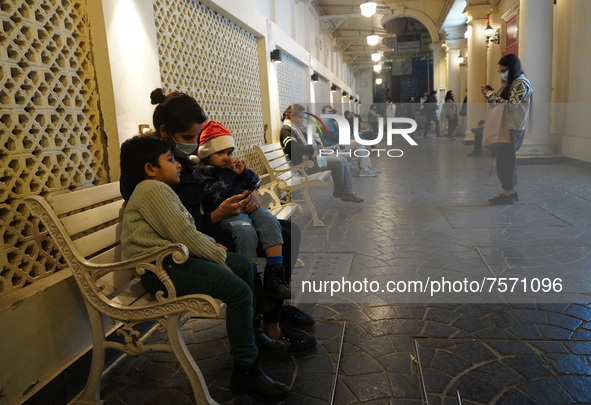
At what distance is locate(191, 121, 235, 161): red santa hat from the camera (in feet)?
8.77

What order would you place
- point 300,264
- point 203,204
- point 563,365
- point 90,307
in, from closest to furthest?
point 90,307
point 563,365
point 203,204
point 300,264

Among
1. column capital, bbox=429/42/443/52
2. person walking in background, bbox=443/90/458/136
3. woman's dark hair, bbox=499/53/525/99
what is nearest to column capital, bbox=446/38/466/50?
column capital, bbox=429/42/443/52

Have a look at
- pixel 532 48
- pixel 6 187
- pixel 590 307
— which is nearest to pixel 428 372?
pixel 590 307

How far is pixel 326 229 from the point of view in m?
5.04

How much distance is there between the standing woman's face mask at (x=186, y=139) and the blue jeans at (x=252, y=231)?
0.44 metres

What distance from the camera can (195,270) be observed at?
6.54 feet

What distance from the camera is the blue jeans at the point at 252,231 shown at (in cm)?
255

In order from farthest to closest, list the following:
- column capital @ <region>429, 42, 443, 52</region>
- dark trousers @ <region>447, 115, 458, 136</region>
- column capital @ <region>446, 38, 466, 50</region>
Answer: column capital @ <region>429, 42, 443, 52</region>, column capital @ <region>446, 38, 466, 50</region>, dark trousers @ <region>447, 115, 458, 136</region>

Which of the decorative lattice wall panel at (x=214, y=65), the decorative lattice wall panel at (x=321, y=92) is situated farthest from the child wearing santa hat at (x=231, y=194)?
the decorative lattice wall panel at (x=321, y=92)

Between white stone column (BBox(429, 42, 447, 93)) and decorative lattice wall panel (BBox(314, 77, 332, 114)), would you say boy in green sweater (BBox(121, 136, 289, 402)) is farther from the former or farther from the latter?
white stone column (BBox(429, 42, 447, 93))

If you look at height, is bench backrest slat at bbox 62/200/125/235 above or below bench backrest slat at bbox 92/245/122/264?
above

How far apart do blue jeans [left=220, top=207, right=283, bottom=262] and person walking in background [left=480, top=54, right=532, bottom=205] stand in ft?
13.3

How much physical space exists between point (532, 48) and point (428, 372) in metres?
8.93

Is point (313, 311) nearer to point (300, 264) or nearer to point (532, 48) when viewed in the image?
point (300, 264)
